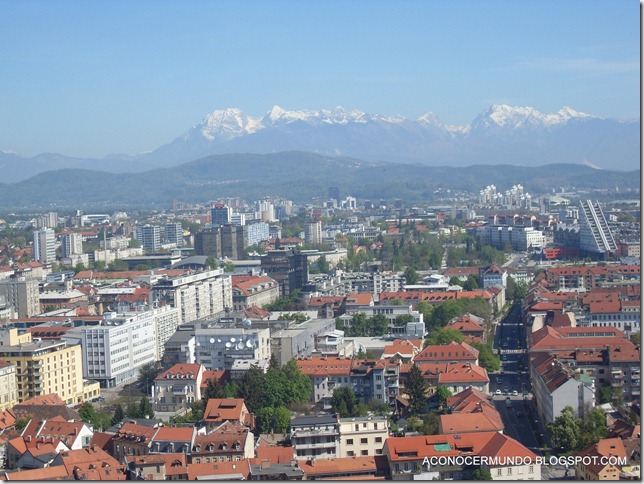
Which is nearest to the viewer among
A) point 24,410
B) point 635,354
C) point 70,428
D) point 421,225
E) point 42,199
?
point 70,428

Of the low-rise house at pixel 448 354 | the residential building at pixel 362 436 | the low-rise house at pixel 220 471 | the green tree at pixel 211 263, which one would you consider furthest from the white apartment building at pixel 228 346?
the green tree at pixel 211 263

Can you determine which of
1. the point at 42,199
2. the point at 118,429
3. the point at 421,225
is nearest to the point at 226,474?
the point at 118,429

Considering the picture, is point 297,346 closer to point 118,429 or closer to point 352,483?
point 118,429

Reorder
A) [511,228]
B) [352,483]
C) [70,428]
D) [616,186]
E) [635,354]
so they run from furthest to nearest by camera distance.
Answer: [616,186] → [511,228] → [635,354] → [70,428] → [352,483]

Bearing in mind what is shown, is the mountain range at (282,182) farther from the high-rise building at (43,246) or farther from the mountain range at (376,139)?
the high-rise building at (43,246)

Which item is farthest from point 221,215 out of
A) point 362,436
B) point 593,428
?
point 593,428

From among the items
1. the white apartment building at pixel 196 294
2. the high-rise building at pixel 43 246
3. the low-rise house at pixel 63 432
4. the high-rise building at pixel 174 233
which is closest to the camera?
the low-rise house at pixel 63 432
